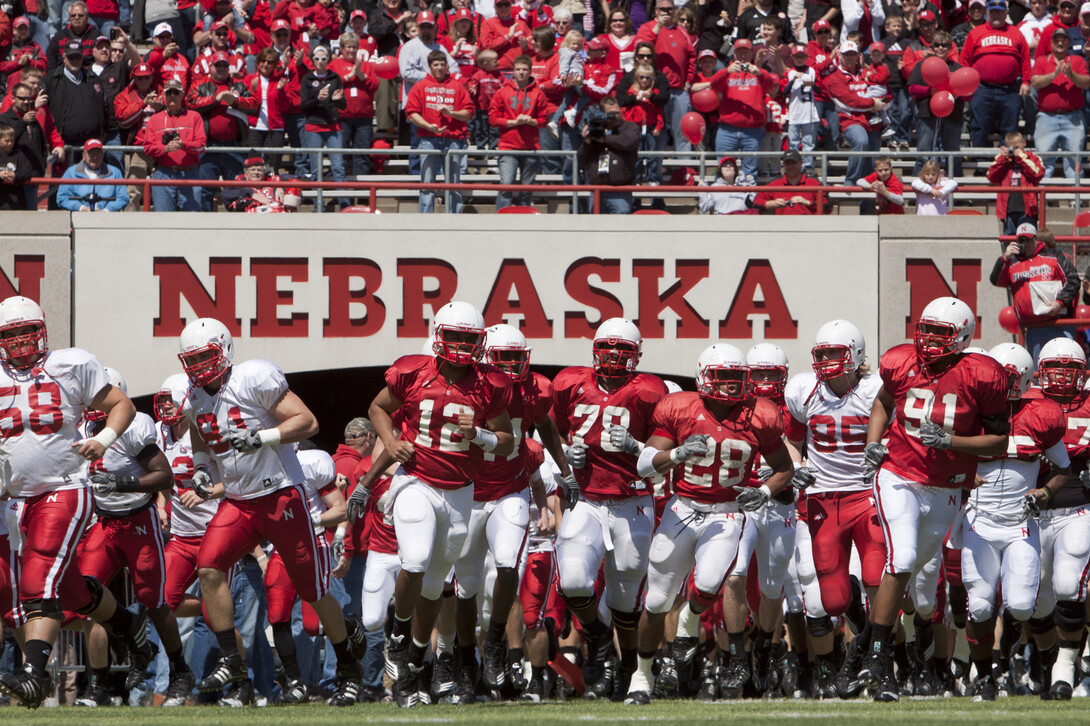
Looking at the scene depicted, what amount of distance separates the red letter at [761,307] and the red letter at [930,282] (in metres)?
1.01

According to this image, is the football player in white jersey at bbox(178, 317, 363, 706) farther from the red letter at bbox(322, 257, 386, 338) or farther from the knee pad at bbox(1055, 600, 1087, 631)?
the red letter at bbox(322, 257, 386, 338)

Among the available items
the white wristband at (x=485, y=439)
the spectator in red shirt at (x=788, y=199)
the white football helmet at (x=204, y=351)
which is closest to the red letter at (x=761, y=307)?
the spectator in red shirt at (x=788, y=199)

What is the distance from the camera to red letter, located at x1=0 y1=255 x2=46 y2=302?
1339 centimetres

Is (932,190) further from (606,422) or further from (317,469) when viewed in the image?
(317,469)

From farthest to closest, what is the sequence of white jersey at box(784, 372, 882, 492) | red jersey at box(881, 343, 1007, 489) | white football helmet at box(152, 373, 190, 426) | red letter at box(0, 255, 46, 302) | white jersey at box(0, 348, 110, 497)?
1. red letter at box(0, 255, 46, 302)
2. white football helmet at box(152, 373, 190, 426)
3. white jersey at box(784, 372, 882, 492)
4. red jersey at box(881, 343, 1007, 489)
5. white jersey at box(0, 348, 110, 497)

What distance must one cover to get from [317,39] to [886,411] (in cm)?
915

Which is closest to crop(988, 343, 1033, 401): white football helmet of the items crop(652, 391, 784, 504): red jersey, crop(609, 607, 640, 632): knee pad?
crop(652, 391, 784, 504): red jersey

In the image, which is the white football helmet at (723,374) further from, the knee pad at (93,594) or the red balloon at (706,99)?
the red balloon at (706,99)

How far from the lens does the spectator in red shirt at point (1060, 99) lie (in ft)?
48.0

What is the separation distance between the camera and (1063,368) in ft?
29.3

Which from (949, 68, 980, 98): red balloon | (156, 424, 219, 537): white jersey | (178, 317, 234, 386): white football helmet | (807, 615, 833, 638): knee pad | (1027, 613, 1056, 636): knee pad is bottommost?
(807, 615, 833, 638): knee pad

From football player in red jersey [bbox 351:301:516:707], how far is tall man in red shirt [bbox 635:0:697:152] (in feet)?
23.2

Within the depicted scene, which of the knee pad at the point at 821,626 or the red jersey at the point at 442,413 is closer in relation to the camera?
the red jersey at the point at 442,413

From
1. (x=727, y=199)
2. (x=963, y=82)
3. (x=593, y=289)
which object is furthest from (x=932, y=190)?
(x=593, y=289)
